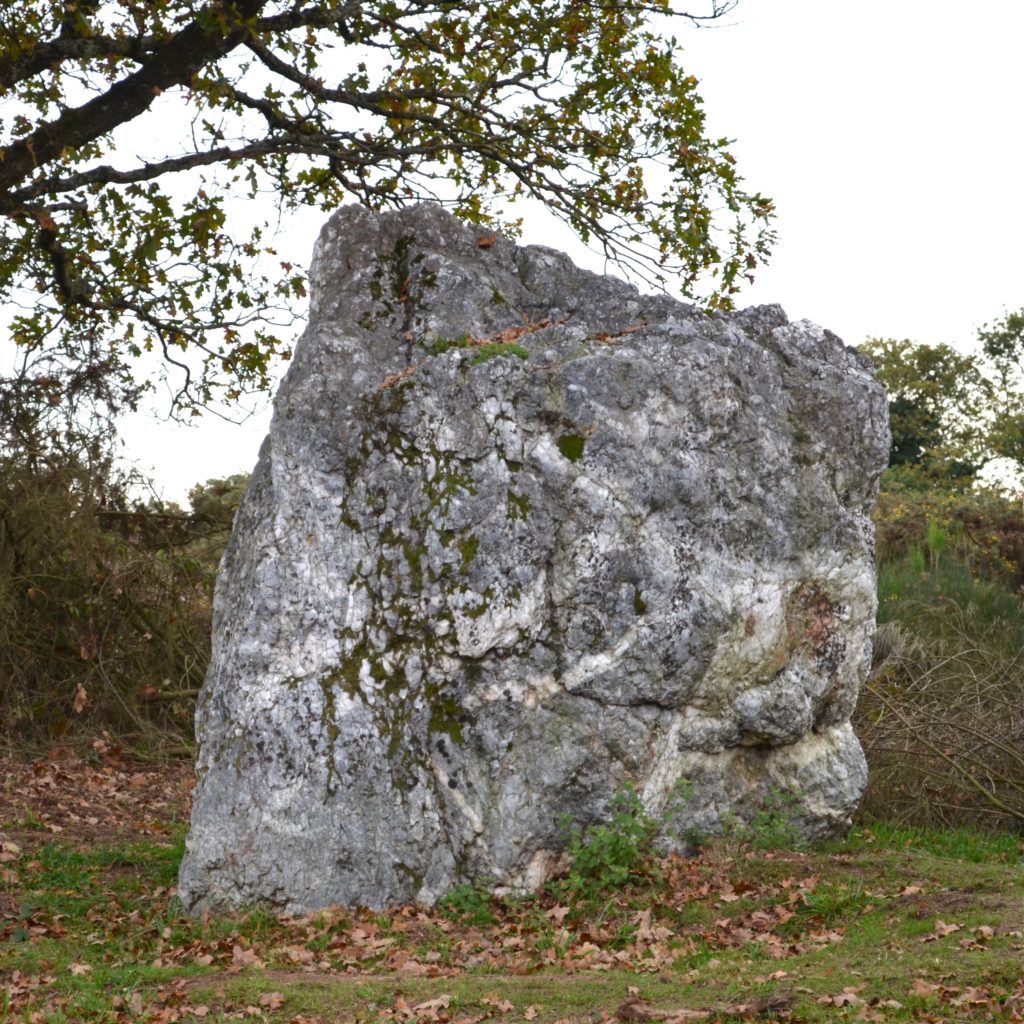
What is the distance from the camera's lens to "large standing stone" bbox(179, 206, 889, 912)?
312 inches

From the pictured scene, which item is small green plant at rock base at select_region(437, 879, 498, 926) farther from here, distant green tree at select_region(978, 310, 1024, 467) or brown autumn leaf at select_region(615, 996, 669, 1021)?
distant green tree at select_region(978, 310, 1024, 467)

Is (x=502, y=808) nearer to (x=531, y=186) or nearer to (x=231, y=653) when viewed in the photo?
(x=231, y=653)

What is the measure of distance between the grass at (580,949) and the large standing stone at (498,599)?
0.45 m

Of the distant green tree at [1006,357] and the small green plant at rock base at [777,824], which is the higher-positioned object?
the distant green tree at [1006,357]

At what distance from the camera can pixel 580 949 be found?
7.06 meters

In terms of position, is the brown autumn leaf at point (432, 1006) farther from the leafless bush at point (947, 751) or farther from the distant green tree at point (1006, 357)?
the distant green tree at point (1006, 357)

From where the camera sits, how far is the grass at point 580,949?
5.97 metres

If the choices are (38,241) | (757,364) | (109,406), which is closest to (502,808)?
(757,364)

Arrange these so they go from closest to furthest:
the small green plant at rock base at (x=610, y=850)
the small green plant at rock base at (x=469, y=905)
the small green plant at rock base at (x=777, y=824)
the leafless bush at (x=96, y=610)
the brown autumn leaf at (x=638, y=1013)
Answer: the brown autumn leaf at (x=638, y=1013)
the small green plant at rock base at (x=469, y=905)
the small green plant at rock base at (x=610, y=850)
the small green plant at rock base at (x=777, y=824)
the leafless bush at (x=96, y=610)

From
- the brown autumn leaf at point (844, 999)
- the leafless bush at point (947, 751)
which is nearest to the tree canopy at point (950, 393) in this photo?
the leafless bush at point (947, 751)

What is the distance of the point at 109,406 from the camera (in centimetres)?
1398

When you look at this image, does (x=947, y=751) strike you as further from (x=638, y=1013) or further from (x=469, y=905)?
(x=638, y=1013)

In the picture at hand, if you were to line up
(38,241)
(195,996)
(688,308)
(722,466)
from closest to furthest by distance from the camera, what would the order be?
(195,996) → (722,466) → (688,308) → (38,241)

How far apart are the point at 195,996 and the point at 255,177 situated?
968 cm
